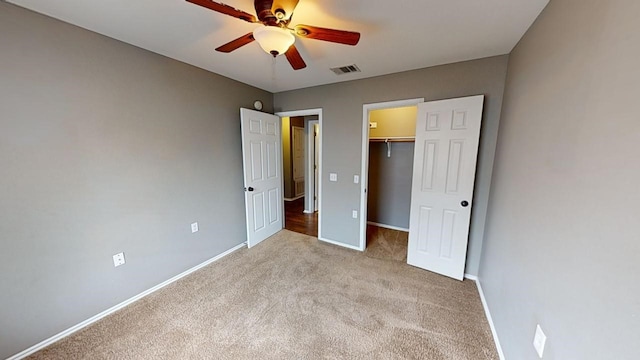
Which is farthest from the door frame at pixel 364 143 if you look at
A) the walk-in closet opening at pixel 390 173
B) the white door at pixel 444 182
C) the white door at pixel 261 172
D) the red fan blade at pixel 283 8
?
the red fan blade at pixel 283 8

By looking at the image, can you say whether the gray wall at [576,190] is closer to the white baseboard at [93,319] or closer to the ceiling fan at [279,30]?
the ceiling fan at [279,30]

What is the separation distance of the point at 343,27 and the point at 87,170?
2.28 metres

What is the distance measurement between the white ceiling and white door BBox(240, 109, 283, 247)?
0.85 meters

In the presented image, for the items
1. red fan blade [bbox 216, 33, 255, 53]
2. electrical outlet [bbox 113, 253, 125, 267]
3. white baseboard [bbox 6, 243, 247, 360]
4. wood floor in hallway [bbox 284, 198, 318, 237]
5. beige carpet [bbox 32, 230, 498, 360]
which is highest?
red fan blade [bbox 216, 33, 255, 53]

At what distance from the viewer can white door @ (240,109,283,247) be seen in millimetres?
2961

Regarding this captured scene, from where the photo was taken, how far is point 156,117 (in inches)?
84.3

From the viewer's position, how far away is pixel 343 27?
1.66 metres

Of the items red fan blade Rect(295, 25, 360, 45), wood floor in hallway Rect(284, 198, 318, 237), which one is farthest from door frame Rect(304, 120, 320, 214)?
red fan blade Rect(295, 25, 360, 45)

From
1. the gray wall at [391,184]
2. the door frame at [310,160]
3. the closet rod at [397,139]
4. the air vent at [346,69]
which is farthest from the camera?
the door frame at [310,160]

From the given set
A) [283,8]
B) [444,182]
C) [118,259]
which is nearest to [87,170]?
[118,259]

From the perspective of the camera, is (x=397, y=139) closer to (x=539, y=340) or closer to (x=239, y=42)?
(x=239, y=42)

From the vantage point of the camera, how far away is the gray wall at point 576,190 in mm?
692

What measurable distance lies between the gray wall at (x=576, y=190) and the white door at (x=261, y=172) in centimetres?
274

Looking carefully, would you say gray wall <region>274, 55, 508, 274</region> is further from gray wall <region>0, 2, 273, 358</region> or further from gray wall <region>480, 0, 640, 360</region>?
gray wall <region>0, 2, 273, 358</region>
